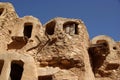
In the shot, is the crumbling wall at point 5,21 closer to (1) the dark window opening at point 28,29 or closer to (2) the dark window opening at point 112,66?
(1) the dark window opening at point 28,29

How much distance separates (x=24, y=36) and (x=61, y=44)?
338 centimetres

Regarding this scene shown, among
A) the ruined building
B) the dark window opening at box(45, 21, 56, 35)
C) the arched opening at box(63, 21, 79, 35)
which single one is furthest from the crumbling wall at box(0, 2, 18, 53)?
the arched opening at box(63, 21, 79, 35)

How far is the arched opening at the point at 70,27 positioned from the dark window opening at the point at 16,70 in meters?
4.12

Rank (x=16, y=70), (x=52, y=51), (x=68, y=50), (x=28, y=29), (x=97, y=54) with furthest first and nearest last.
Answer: (x=28, y=29) < (x=97, y=54) < (x=52, y=51) < (x=68, y=50) < (x=16, y=70)

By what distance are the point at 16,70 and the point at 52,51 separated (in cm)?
249

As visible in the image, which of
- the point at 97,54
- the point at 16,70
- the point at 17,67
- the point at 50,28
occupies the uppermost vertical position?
the point at 50,28

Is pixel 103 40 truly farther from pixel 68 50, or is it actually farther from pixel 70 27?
pixel 68 50

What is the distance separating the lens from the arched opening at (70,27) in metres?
17.2

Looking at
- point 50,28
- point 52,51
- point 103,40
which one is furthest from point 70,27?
point 103,40

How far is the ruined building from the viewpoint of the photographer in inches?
566

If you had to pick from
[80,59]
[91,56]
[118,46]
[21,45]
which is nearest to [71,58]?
[80,59]

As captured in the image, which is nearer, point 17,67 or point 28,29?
point 17,67

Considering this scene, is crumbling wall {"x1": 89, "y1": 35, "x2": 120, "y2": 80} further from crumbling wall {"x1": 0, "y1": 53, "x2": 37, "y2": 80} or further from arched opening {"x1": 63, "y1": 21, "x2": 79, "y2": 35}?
crumbling wall {"x1": 0, "y1": 53, "x2": 37, "y2": 80}

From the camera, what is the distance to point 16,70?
14812mm
